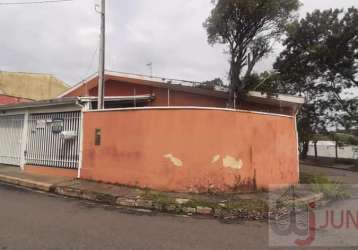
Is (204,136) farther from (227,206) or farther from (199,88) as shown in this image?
(199,88)

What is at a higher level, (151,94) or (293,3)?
(293,3)

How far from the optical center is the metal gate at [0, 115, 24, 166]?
1273 cm

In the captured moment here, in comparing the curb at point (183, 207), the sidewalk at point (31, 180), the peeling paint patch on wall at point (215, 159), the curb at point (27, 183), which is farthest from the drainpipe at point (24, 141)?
the peeling paint patch on wall at point (215, 159)

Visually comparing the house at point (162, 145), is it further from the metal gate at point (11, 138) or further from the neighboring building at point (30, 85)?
the neighboring building at point (30, 85)

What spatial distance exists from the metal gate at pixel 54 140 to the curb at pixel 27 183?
46.7 inches

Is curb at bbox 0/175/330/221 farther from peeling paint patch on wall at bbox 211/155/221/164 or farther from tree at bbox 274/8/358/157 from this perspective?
tree at bbox 274/8/358/157

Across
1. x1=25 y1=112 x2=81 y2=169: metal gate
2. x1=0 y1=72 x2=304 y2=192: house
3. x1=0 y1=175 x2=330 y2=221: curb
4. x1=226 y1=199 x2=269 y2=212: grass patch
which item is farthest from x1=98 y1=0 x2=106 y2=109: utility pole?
x1=226 y1=199 x2=269 y2=212: grass patch

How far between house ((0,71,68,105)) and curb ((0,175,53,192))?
675 inches

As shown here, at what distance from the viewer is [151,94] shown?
1419 centimetres

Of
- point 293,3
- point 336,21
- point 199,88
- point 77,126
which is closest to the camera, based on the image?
point 77,126

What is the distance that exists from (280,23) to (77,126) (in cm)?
1065

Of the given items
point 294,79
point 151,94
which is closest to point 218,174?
point 151,94

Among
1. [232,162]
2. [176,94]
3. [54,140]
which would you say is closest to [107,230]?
[232,162]

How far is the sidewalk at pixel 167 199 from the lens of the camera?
24.3 feet
